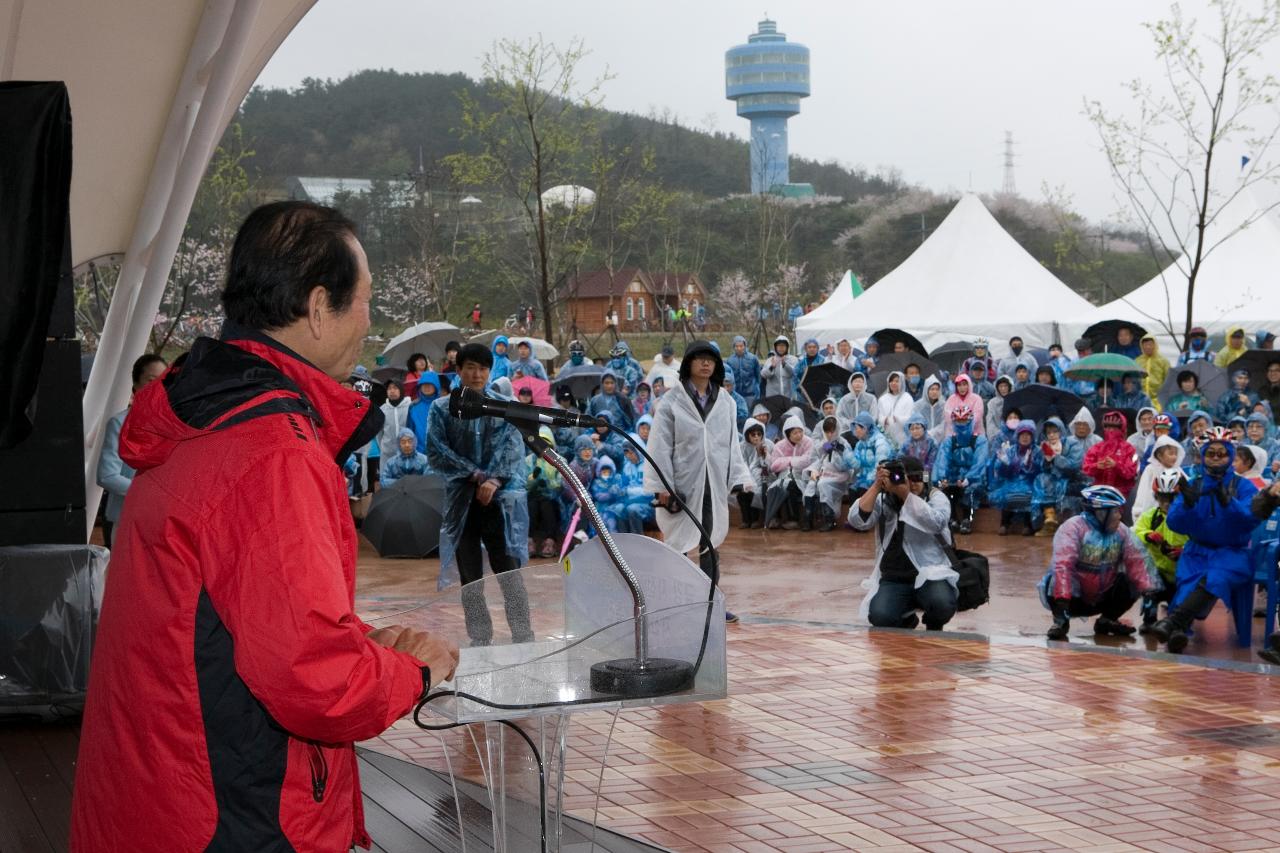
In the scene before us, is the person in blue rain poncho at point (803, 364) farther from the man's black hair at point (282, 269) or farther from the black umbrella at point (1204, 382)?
the man's black hair at point (282, 269)

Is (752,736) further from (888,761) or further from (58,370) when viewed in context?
(58,370)

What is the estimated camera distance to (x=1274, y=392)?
50.3 feet

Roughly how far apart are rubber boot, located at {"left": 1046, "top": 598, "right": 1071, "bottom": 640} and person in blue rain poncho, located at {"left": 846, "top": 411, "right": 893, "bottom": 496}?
6.24 metres

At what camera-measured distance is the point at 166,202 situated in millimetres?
8688

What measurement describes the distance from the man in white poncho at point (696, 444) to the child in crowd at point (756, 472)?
21.1 feet

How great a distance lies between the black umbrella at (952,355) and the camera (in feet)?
77.0

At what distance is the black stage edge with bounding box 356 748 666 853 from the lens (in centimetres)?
461

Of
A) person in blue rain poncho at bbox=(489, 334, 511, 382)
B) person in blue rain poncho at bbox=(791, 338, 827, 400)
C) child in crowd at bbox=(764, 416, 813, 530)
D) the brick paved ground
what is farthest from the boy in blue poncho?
person in blue rain poncho at bbox=(791, 338, 827, 400)

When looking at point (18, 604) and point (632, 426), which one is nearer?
point (18, 604)

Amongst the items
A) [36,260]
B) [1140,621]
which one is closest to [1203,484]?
[1140,621]

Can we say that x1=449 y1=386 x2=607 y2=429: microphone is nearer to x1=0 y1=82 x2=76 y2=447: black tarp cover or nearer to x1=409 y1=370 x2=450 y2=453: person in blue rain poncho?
x1=0 y1=82 x2=76 y2=447: black tarp cover

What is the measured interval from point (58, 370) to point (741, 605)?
5.69 metres

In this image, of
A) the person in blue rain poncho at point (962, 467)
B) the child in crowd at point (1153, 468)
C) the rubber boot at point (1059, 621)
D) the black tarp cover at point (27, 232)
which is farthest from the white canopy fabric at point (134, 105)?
the person in blue rain poncho at point (962, 467)

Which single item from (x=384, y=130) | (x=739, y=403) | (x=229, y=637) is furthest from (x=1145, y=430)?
(x=384, y=130)
